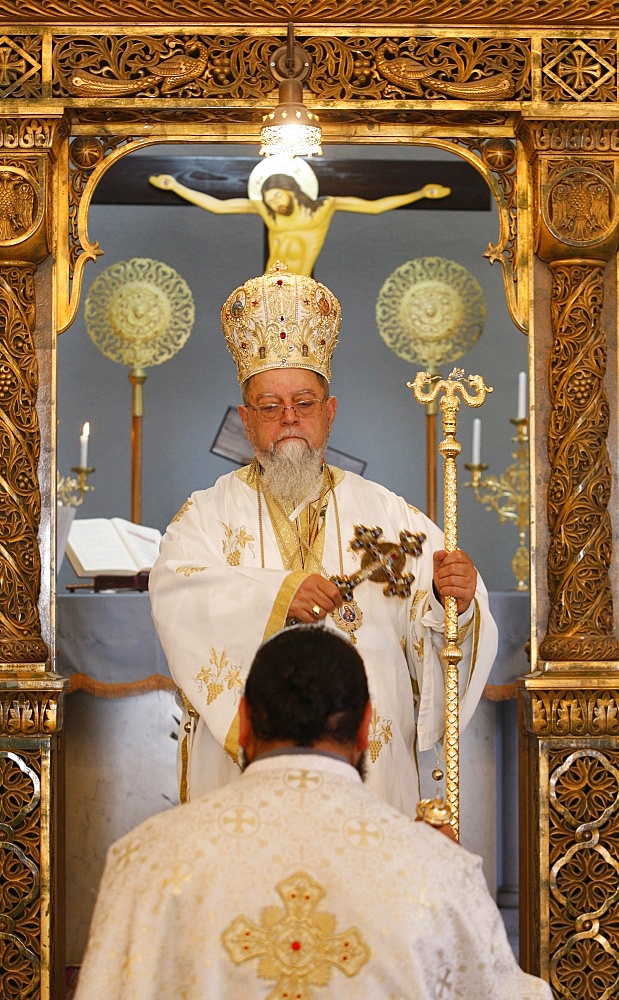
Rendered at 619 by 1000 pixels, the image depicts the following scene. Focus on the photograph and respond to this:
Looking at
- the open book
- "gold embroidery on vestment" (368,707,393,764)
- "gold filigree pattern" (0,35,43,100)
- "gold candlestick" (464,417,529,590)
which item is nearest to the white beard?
"gold embroidery on vestment" (368,707,393,764)

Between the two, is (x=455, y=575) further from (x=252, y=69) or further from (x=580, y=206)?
(x=252, y=69)

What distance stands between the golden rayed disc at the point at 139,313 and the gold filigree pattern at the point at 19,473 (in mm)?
2276

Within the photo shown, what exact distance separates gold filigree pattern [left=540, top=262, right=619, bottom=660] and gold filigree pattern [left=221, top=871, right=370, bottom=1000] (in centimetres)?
249

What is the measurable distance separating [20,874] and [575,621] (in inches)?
78.7

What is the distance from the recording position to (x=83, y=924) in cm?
557

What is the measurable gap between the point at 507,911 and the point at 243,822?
416 cm

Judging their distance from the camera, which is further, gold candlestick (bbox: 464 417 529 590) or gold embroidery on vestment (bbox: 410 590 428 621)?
gold candlestick (bbox: 464 417 529 590)

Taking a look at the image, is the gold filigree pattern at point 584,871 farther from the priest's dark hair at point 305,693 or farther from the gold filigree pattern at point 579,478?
the priest's dark hair at point 305,693

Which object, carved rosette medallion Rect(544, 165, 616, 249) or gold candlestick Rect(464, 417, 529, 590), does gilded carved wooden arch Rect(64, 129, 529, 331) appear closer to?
carved rosette medallion Rect(544, 165, 616, 249)

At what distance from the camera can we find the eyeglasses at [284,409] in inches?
173

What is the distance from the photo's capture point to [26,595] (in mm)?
4547

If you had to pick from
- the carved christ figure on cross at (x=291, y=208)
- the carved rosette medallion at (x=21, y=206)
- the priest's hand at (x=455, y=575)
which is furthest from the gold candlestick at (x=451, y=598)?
the carved christ figure on cross at (x=291, y=208)

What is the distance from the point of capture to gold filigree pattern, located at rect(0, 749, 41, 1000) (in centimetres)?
443

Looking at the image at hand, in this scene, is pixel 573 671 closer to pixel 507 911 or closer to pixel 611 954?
pixel 611 954
